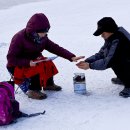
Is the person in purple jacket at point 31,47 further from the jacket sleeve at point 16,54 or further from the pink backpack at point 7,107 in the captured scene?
the pink backpack at point 7,107

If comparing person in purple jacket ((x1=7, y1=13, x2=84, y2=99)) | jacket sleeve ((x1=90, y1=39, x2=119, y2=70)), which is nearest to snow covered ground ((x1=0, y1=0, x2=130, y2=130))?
person in purple jacket ((x1=7, y1=13, x2=84, y2=99))

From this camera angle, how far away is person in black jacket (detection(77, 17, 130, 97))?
434 cm

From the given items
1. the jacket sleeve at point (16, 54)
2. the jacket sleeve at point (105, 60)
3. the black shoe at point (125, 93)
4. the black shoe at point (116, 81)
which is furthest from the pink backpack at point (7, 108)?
the black shoe at point (116, 81)

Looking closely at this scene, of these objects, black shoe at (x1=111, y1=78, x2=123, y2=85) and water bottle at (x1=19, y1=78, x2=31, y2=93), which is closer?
water bottle at (x1=19, y1=78, x2=31, y2=93)

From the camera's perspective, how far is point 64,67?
18.7 feet

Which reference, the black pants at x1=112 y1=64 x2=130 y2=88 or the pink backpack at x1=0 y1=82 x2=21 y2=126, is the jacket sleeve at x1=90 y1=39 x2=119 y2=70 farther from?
the pink backpack at x1=0 y1=82 x2=21 y2=126

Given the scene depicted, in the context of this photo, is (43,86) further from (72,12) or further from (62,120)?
(72,12)

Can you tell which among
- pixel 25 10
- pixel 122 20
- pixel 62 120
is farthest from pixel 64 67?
pixel 25 10

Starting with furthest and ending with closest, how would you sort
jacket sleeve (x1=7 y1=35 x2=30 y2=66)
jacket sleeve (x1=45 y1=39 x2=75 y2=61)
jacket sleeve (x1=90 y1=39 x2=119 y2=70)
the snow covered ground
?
jacket sleeve (x1=45 y1=39 x2=75 y2=61) < jacket sleeve (x1=7 y1=35 x2=30 y2=66) < jacket sleeve (x1=90 y1=39 x2=119 y2=70) < the snow covered ground

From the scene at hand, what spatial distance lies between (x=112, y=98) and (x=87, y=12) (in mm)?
5412

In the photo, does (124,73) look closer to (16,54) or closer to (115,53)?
(115,53)

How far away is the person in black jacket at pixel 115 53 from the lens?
14.2 ft

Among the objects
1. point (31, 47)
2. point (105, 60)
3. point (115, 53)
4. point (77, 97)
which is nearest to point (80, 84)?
point (77, 97)

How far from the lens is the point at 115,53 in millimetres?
4328
